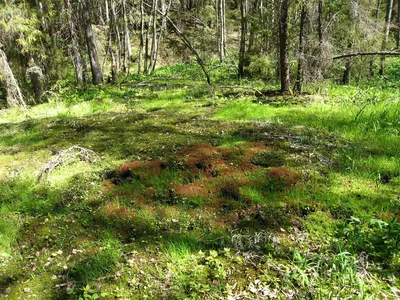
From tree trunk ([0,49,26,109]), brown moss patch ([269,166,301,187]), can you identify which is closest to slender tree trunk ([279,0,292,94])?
brown moss patch ([269,166,301,187])

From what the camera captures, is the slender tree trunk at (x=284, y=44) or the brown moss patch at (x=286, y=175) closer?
the brown moss patch at (x=286, y=175)

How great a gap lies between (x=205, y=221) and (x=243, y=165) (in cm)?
134

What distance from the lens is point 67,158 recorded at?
487 cm

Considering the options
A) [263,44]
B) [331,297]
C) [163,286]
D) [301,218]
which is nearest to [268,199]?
[301,218]

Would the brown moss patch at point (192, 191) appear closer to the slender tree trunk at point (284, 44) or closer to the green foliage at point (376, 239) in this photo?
the green foliage at point (376, 239)

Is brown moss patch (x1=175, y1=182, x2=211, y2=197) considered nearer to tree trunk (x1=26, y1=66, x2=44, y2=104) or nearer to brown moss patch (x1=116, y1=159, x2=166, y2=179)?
brown moss patch (x1=116, y1=159, x2=166, y2=179)

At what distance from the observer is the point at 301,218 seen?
3303mm

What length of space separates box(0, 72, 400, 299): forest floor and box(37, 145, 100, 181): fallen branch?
→ 0.10ft

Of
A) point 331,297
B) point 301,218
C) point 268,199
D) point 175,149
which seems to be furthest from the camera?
point 175,149

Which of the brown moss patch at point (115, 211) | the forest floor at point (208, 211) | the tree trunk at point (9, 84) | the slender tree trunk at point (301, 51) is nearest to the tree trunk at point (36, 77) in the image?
the tree trunk at point (9, 84)

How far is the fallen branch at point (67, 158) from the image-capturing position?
4602mm

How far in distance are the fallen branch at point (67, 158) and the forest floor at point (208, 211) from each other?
0.10 ft

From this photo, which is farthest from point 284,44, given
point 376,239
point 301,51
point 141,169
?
point 376,239

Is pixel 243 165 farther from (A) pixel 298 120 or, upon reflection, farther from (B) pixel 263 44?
(B) pixel 263 44
